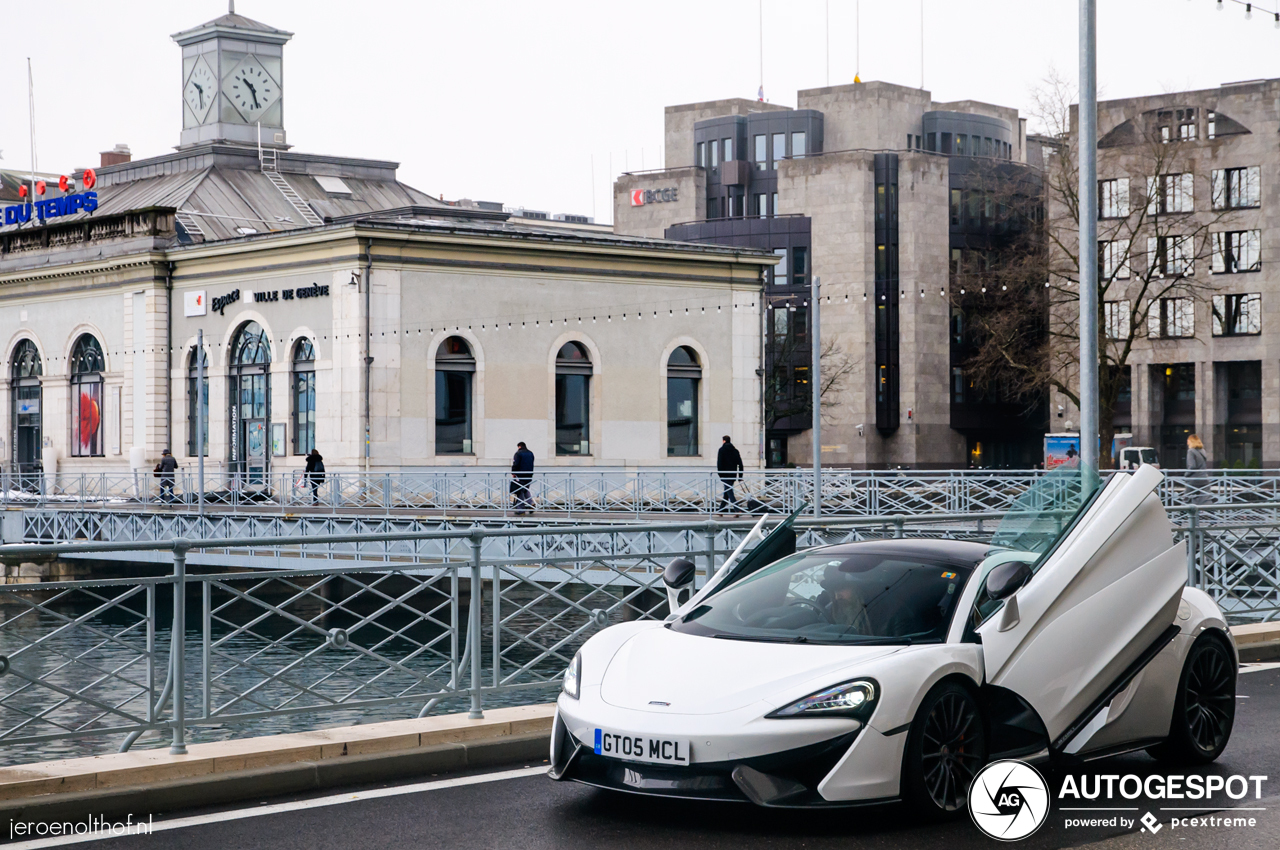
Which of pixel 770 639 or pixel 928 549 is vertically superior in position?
pixel 928 549

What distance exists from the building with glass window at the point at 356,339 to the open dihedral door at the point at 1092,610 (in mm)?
33699

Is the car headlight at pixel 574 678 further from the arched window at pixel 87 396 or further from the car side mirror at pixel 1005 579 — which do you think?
the arched window at pixel 87 396

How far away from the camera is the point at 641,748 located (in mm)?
6949

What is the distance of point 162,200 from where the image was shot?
51.6 meters

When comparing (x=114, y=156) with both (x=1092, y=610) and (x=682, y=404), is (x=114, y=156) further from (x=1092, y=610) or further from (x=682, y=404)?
(x=1092, y=610)

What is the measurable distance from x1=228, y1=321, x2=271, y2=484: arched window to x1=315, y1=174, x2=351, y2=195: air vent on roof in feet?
38.9

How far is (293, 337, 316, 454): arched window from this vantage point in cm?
4228

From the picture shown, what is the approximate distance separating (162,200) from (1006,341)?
93.3 ft

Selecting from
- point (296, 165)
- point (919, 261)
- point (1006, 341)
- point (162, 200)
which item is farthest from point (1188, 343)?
point (162, 200)

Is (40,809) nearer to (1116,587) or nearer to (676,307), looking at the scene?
(1116,587)

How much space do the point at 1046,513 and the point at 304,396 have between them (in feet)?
120

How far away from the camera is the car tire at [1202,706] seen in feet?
27.1

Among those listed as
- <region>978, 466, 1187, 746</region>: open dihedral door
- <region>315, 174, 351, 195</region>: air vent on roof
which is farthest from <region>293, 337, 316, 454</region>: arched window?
<region>978, 466, 1187, 746</region>: open dihedral door

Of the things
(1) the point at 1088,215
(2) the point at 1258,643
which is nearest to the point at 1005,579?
(2) the point at 1258,643
